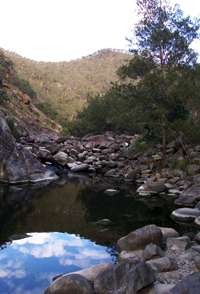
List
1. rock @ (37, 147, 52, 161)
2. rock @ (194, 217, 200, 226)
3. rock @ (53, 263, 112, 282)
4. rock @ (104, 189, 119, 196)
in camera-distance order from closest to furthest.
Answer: rock @ (53, 263, 112, 282) < rock @ (194, 217, 200, 226) < rock @ (104, 189, 119, 196) < rock @ (37, 147, 52, 161)

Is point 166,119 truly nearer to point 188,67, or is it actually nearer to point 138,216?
point 188,67

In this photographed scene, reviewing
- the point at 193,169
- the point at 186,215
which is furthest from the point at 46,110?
the point at 186,215

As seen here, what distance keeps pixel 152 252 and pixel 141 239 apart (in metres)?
0.67

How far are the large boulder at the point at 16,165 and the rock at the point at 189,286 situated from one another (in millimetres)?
12804

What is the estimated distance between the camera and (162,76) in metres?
18.0

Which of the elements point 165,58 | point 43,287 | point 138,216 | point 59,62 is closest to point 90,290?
point 43,287

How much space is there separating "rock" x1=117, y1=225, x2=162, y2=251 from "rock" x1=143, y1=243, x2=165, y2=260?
437 mm

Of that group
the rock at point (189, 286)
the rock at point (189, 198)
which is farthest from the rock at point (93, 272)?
the rock at point (189, 198)

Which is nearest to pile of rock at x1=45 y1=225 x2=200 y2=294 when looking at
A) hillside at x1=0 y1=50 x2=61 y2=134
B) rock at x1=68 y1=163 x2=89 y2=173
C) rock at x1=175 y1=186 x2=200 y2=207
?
rock at x1=175 y1=186 x2=200 y2=207

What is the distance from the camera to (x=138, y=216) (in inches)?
456

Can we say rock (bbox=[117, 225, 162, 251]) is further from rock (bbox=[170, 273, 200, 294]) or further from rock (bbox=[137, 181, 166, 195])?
rock (bbox=[137, 181, 166, 195])

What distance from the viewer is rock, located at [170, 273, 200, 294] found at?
17.0 ft

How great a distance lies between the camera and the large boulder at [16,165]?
1758 centimetres

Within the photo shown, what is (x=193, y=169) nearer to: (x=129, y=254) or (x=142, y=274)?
(x=129, y=254)
